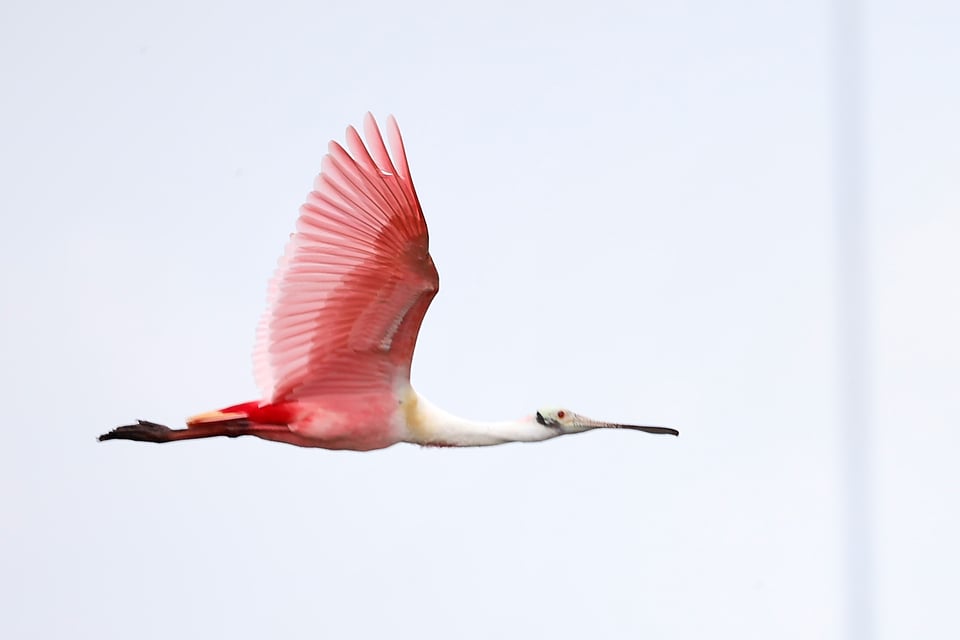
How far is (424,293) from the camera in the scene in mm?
13000

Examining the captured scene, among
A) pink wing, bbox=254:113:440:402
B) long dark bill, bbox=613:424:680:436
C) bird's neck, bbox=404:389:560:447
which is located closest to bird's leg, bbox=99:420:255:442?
pink wing, bbox=254:113:440:402

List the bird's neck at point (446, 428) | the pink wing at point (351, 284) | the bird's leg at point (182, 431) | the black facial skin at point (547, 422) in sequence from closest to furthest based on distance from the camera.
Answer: the pink wing at point (351, 284) → the bird's leg at point (182, 431) → the bird's neck at point (446, 428) → the black facial skin at point (547, 422)

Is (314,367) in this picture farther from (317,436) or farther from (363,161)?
(363,161)

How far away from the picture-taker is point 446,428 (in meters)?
13.5

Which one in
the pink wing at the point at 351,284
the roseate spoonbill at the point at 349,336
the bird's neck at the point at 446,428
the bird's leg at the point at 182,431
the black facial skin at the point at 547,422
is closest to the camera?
the pink wing at the point at 351,284

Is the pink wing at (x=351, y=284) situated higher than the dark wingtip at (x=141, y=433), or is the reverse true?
the pink wing at (x=351, y=284)

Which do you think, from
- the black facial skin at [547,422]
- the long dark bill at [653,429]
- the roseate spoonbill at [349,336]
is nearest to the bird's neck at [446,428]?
the roseate spoonbill at [349,336]

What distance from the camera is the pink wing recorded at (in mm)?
12578

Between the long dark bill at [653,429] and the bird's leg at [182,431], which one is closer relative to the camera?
the bird's leg at [182,431]

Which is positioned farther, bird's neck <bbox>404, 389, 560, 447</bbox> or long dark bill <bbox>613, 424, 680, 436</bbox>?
long dark bill <bbox>613, 424, 680, 436</bbox>

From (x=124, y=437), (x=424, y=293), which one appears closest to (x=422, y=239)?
(x=424, y=293)

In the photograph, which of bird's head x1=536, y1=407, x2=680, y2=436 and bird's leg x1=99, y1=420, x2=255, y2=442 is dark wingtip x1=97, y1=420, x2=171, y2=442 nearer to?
bird's leg x1=99, y1=420, x2=255, y2=442

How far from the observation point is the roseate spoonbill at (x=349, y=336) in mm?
12727

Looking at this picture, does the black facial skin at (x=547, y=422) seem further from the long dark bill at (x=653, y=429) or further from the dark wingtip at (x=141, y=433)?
the dark wingtip at (x=141, y=433)
